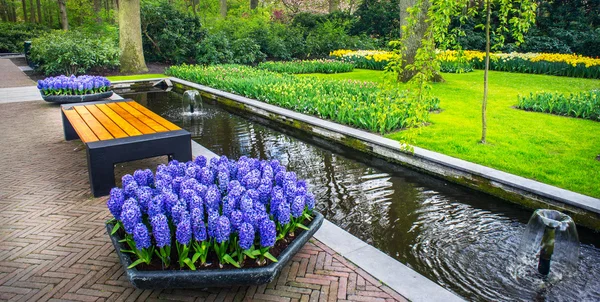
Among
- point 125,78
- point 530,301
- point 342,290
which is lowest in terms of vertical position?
point 530,301

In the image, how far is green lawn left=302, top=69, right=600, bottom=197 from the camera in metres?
5.20

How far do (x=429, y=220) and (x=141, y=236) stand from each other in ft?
9.61

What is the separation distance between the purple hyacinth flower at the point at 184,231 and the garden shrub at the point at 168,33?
16.7 meters

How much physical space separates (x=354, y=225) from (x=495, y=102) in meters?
6.99

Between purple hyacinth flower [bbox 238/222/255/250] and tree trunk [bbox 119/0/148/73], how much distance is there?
15.7m

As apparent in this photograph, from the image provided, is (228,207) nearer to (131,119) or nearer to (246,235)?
(246,235)

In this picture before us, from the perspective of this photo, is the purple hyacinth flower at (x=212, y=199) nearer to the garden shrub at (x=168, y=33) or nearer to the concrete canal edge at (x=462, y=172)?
the concrete canal edge at (x=462, y=172)

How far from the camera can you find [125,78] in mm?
15133

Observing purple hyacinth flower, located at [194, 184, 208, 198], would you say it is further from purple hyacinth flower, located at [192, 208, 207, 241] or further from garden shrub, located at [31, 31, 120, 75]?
garden shrub, located at [31, 31, 120, 75]

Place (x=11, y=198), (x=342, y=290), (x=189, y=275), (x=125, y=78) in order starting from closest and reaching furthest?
(x=189, y=275) → (x=342, y=290) → (x=11, y=198) → (x=125, y=78)

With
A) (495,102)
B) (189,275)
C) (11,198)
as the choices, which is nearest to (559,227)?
(189,275)

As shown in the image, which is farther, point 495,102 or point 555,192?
point 495,102

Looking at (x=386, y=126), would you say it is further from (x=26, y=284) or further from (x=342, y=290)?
(x=26, y=284)

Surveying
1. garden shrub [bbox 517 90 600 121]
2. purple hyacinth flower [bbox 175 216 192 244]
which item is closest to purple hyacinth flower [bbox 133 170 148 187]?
purple hyacinth flower [bbox 175 216 192 244]
